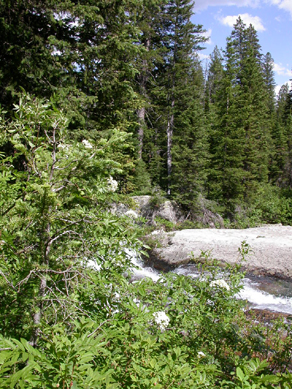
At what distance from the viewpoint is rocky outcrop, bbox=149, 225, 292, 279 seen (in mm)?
10445

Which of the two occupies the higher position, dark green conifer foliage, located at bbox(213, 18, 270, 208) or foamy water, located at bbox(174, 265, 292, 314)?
dark green conifer foliage, located at bbox(213, 18, 270, 208)

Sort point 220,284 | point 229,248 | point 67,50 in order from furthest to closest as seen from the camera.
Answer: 1. point 229,248
2. point 67,50
3. point 220,284

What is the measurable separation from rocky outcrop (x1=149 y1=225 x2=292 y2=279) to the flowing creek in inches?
20.8

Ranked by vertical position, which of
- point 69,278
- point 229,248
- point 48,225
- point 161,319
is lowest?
point 229,248

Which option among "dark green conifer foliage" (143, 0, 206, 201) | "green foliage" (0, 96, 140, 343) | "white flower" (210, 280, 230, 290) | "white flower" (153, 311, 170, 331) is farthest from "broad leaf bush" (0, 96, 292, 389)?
"dark green conifer foliage" (143, 0, 206, 201)

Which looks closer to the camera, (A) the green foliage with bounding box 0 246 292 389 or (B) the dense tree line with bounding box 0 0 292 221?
(A) the green foliage with bounding box 0 246 292 389

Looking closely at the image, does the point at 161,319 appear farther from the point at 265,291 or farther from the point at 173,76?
the point at 173,76

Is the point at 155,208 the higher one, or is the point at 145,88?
the point at 145,88

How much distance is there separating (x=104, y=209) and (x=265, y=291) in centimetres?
798

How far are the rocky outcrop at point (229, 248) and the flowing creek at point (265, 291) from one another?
528 millimetres

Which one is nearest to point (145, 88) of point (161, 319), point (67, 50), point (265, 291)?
point (67, 50)

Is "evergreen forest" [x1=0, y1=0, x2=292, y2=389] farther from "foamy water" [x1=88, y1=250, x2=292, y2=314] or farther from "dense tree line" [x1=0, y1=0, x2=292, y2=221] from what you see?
"foamy water" [x1=88, y1=250, x2=292, y2=314]

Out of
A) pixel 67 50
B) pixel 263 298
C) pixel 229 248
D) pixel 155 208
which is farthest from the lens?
pixel 155 208

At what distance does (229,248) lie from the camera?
1148 centimetres
